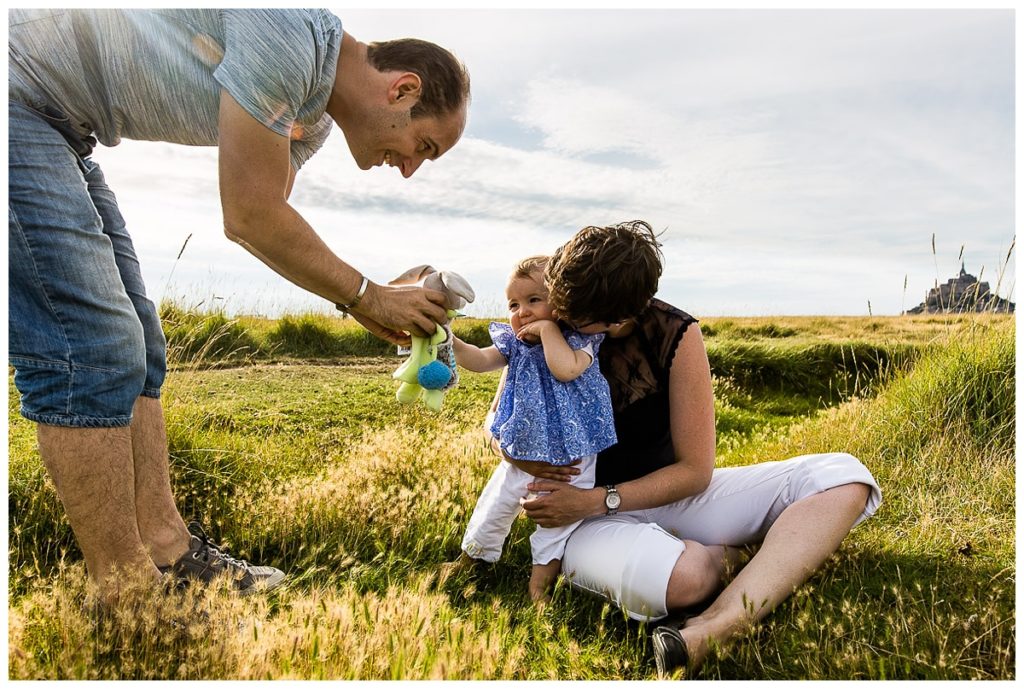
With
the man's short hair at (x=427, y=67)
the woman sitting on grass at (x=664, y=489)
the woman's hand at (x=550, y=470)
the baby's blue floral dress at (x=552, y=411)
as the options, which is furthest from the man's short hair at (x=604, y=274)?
the man's short hair at (x=427, y=67)

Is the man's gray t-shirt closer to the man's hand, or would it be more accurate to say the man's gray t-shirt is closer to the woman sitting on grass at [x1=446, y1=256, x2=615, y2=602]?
the man's hand

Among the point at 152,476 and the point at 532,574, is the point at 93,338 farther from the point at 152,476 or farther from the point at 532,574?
the point at 532,574

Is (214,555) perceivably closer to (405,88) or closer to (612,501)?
(612,501)

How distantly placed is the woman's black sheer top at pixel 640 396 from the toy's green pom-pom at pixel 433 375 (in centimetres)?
69

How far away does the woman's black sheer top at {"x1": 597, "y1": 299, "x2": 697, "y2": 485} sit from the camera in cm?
315

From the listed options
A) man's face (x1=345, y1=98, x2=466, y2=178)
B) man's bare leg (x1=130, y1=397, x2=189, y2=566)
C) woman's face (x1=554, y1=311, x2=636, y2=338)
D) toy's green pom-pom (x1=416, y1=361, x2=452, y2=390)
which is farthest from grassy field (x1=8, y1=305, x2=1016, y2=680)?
man's face (x1=345, y1=98, x2=466, y2=178)

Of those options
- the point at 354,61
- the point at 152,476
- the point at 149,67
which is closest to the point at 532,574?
the point at 152,476

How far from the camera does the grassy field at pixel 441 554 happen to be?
2.43 metres

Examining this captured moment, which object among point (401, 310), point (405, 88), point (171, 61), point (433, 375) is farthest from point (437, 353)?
point (171, 61)

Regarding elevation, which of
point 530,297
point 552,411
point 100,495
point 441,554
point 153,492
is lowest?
point 441,554

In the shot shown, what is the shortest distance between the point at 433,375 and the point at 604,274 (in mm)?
765

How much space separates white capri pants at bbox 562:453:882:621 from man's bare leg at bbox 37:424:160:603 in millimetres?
1560

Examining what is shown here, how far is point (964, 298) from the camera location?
5.92 metres

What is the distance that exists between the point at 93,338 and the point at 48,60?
0.91 m
